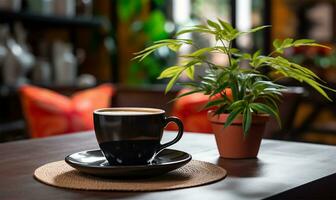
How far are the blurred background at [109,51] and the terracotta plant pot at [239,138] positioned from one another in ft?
4.86

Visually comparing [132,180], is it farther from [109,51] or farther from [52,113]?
[109,51]

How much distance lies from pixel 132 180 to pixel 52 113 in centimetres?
184

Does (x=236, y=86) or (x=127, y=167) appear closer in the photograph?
(x=127, y=167)

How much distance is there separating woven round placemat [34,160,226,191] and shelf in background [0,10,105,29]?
8.98 feet

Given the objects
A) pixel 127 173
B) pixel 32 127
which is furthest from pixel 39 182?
pixel 32 127

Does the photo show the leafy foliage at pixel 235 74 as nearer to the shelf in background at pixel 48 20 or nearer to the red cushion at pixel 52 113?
the red cushion at pixel 52 113

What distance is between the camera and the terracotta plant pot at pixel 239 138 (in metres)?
1.19

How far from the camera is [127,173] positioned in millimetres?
951

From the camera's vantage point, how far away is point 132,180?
96cm

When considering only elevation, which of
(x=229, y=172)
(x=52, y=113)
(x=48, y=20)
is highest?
(x=48, y=20)

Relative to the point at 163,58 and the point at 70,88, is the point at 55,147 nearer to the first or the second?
the point at 70,88

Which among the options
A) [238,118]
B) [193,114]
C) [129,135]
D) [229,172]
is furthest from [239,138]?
[193,114]

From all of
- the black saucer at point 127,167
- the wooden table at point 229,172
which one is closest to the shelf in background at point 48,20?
the wooden table at point 229,172

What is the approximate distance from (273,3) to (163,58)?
40.9 inches
